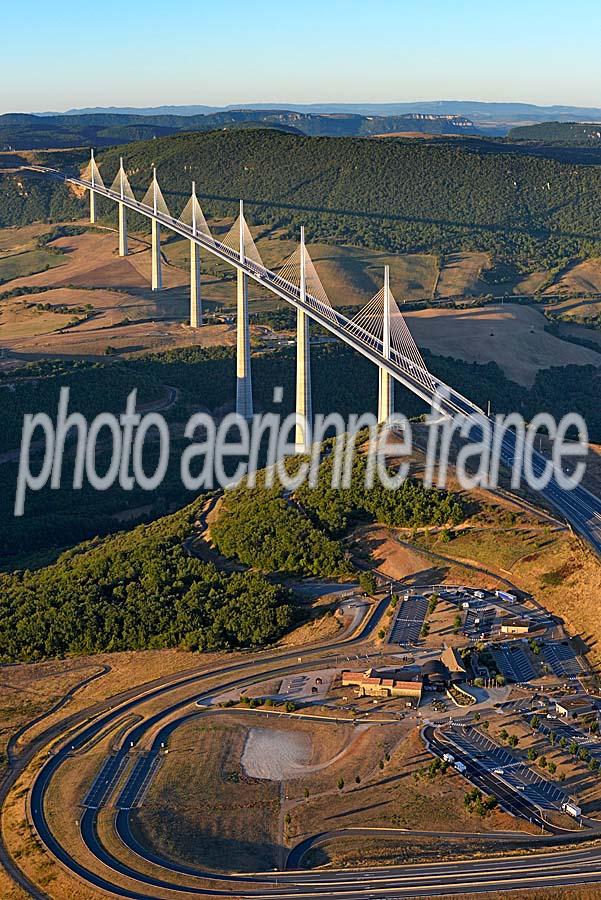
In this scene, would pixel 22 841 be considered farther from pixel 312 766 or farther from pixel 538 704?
pixel 538 704

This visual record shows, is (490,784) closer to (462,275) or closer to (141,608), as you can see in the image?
(141,608)

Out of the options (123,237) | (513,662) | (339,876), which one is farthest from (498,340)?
(339,876)

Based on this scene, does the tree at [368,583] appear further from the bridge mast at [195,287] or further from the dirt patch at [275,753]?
the bridge mast at [195,287]

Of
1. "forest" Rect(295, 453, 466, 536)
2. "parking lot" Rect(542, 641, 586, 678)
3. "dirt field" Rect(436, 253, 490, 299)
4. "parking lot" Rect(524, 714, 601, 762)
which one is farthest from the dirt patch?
"dirt field" Rect(436, 253, 490, 299)

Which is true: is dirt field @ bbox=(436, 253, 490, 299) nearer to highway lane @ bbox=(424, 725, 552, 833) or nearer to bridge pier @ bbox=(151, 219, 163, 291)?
bridge pier @ bbox=(151, 219, 163, 291)

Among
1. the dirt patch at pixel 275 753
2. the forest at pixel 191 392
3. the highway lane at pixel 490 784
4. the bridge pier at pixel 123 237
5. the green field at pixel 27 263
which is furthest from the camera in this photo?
the green field at pixel 27 263

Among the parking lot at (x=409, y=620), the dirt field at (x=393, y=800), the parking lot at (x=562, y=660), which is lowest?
the dirt field at (x=393, y=800)

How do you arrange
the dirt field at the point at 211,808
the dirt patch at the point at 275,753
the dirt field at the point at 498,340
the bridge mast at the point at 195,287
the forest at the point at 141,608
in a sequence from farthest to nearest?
the dirt field at the point at 498,340
the bridge mast at the point at 195,287
the forest at the point at 141,608
the dirt patch at the point at 275,753
the dirt field at the point at 211,808

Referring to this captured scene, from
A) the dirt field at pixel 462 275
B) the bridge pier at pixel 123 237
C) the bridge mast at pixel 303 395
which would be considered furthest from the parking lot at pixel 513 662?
the bridge pier at pixel 123 237
